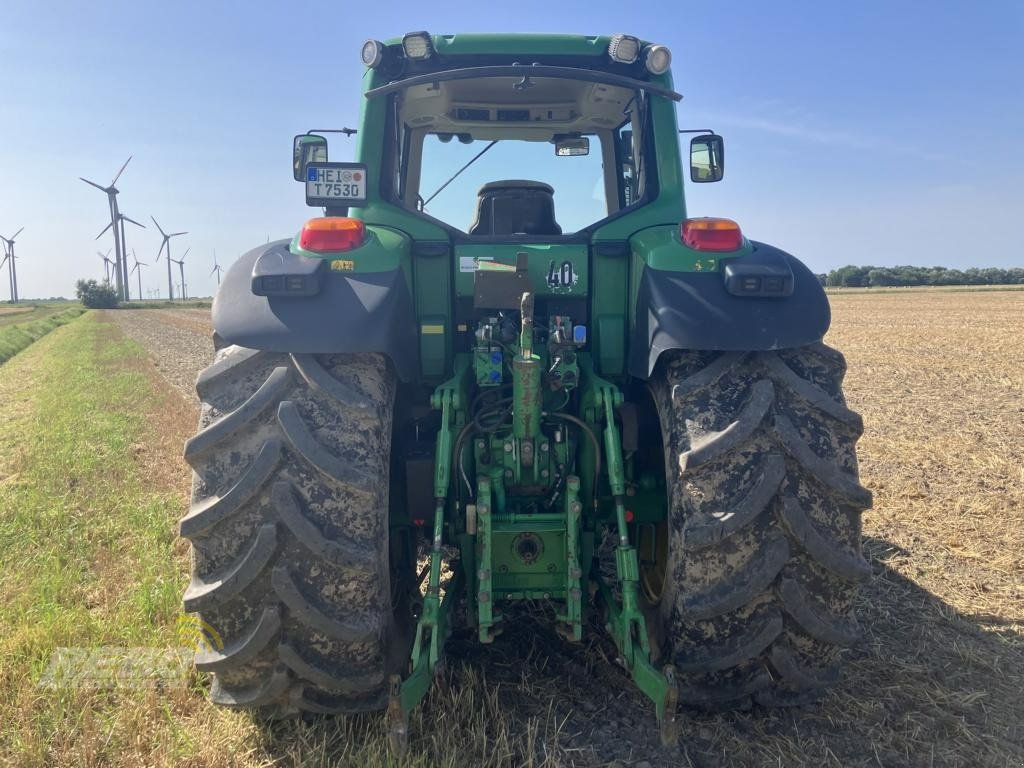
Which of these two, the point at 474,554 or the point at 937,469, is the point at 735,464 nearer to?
the point at 474,554

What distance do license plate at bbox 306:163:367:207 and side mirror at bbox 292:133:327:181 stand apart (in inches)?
30.0

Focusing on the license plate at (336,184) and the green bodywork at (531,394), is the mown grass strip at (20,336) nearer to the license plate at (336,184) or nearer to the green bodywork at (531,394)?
the license plate at (336,184)

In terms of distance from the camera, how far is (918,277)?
69.9 metres

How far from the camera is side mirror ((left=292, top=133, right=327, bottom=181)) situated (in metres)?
3.68

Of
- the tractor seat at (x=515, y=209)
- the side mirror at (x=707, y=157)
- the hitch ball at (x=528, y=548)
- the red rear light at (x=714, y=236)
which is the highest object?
the side mirror at (x=707, y=157)

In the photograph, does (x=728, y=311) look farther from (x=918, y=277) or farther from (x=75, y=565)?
(x=918, y=277)

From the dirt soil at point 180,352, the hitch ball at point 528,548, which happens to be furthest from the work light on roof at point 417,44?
the dirt soil at point 180,352

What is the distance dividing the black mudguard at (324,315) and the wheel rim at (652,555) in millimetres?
1287

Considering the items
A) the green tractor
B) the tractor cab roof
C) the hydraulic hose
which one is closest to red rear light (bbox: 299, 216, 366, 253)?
the green tractor

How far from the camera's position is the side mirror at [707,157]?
375cm

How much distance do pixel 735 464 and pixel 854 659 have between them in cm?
152

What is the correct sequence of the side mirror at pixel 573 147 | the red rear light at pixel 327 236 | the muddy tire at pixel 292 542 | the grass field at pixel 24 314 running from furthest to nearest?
the grass field at pixel 24 314, the side mirror at pixel 573 147, the red rear light at pixel 327 236, the muddy tire at pixel 292 542

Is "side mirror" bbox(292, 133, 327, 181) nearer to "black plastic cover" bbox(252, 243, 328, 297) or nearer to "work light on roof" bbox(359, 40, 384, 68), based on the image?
"work light on roof" bbox(359, 40, 384, 68)

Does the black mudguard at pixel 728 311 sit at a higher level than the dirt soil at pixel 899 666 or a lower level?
higher
